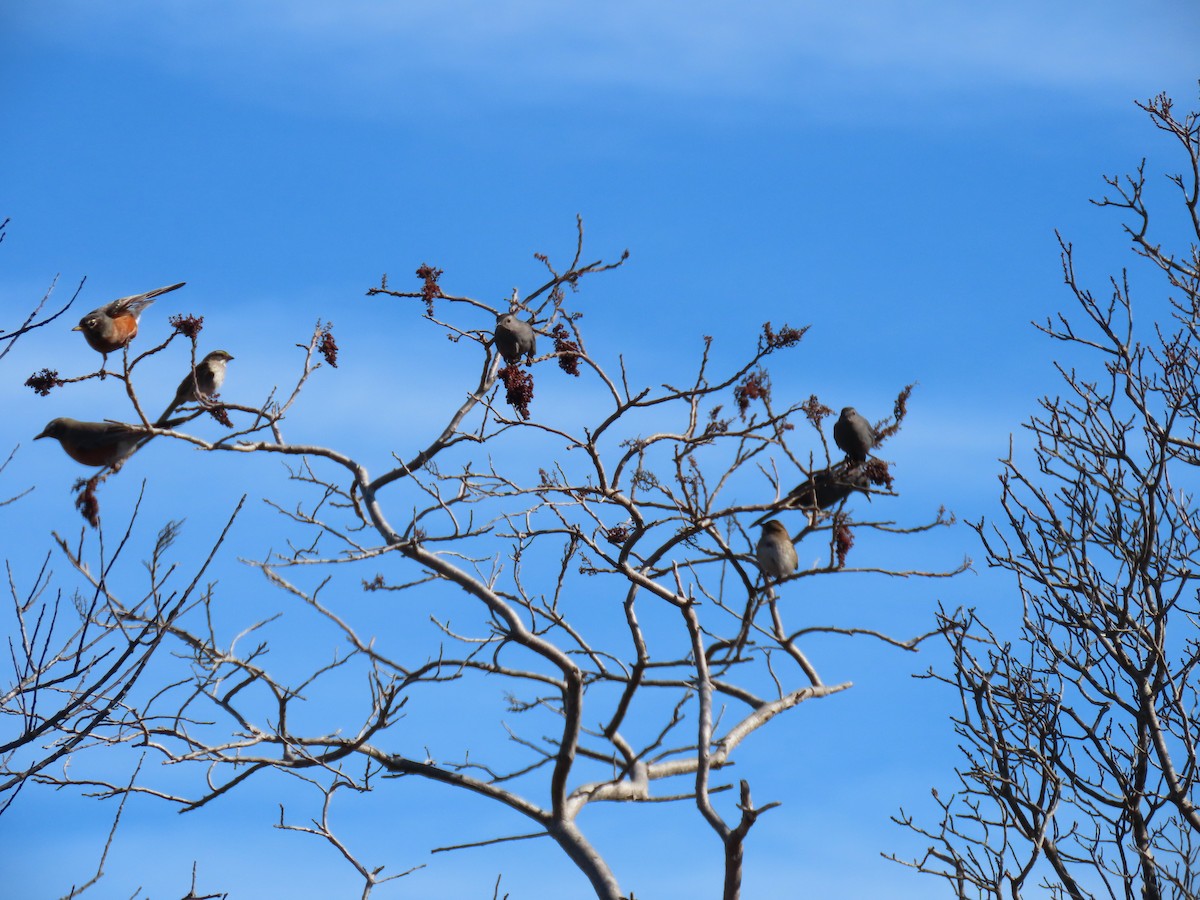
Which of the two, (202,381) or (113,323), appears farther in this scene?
(202,381)

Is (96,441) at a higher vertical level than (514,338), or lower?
lower

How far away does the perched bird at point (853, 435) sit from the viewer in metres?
6.89

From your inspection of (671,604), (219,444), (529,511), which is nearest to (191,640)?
(219,444)

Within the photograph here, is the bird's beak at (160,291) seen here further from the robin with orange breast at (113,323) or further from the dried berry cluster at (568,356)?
the dried berry cluster at (568,356)

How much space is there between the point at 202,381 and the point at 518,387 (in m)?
2.35

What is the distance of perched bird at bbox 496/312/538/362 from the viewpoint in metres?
7.27

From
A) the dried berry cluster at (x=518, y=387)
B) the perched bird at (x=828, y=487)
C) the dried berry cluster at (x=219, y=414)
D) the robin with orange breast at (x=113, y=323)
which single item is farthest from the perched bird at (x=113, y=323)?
the perched bird at (x=828, y=487)

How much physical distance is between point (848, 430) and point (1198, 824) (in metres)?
2.75

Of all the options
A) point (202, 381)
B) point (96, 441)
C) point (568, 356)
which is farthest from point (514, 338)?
point (96, 441)

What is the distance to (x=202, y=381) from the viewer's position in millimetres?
7480

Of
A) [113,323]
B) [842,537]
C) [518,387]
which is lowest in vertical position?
[842,537]

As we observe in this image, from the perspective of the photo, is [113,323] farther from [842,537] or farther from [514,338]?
[842,537]

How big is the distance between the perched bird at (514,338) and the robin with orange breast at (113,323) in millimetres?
2129

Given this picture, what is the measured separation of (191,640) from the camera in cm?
705
